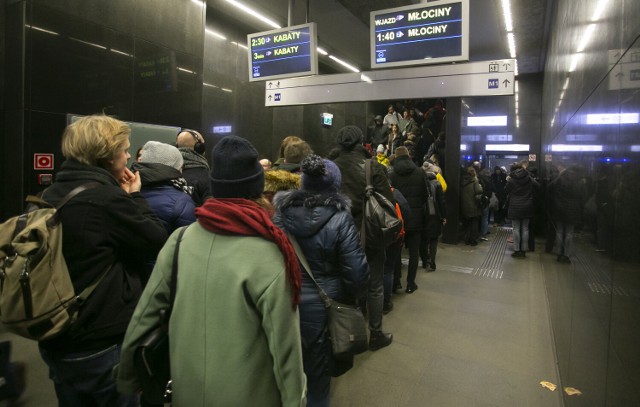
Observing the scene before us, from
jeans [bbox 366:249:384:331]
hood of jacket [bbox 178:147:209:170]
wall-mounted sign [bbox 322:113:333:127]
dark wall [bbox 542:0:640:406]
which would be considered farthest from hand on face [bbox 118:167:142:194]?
wall-mounted sign [bbox 322:113:333:127]

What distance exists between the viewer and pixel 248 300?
1213 mm

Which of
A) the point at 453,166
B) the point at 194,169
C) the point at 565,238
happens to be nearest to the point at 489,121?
the point at 453,166

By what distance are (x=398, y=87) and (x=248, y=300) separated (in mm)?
4557

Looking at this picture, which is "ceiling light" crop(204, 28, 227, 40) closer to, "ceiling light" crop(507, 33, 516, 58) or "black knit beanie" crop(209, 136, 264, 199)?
"ceiling light" crop(507, 33, 516, 58)

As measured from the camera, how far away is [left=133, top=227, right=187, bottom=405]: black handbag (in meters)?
1.28

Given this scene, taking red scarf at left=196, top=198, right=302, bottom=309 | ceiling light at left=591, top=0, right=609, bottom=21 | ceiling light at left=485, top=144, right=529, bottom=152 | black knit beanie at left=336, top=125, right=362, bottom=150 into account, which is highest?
ceiling light at left=485, top=144, right=529, bottom=152

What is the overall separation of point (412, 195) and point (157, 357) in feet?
13.9

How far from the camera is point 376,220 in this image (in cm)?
314

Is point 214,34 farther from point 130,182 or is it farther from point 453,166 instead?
point 130,182

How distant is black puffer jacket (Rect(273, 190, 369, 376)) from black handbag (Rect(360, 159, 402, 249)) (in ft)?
3.08

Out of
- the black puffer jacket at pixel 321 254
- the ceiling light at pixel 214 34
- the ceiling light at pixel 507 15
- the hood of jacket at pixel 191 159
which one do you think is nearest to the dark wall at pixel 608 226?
the black puffer jacket at pixel 321 254

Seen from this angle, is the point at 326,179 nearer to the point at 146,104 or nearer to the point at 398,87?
the point at 398,87

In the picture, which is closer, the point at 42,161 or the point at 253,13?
the point at 42,161

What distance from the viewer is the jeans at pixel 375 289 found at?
3.39 m
